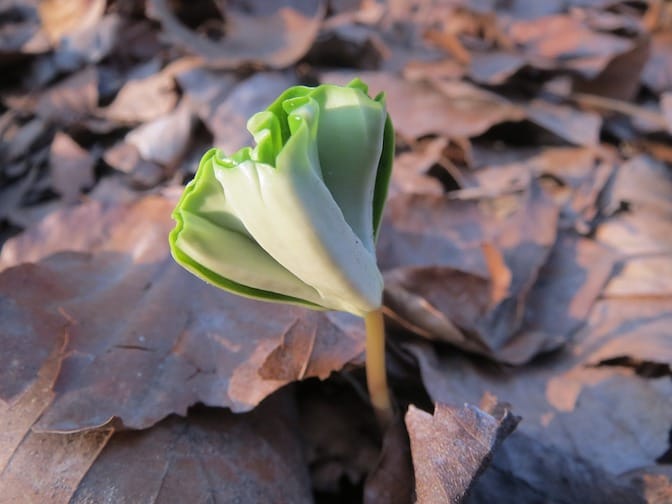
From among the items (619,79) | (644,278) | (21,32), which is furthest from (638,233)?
(21,32)

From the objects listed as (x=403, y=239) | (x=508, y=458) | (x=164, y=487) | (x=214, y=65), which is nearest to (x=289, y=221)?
(x=164, y=487)

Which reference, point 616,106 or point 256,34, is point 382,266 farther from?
point 256,34

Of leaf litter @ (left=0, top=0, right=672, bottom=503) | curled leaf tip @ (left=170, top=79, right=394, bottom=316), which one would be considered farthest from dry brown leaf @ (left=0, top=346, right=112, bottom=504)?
curled leaf tip @ (left=170, top=79, right=394, bottom=316)

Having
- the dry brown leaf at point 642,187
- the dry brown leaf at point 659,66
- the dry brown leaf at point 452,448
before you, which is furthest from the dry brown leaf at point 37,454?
the dry brown leaf at point 659,66

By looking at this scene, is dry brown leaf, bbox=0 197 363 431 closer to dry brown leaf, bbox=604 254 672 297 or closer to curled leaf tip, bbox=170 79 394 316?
curled leaf tip, bbox=170 79 394 316

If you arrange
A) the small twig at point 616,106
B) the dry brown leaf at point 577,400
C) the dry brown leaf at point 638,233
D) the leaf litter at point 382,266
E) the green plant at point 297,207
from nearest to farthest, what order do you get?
1. the green plant at point 297,207
2. the leaf litter at point 382,266
3. the dry brown leaf at point 577,400
4. the dry brown leaf at point 638,233
5. the small twig at point 616,106

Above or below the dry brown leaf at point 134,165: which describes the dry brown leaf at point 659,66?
above

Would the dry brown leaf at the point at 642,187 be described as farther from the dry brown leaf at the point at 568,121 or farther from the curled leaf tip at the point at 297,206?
the curled leaf tip at the point at 297,206
